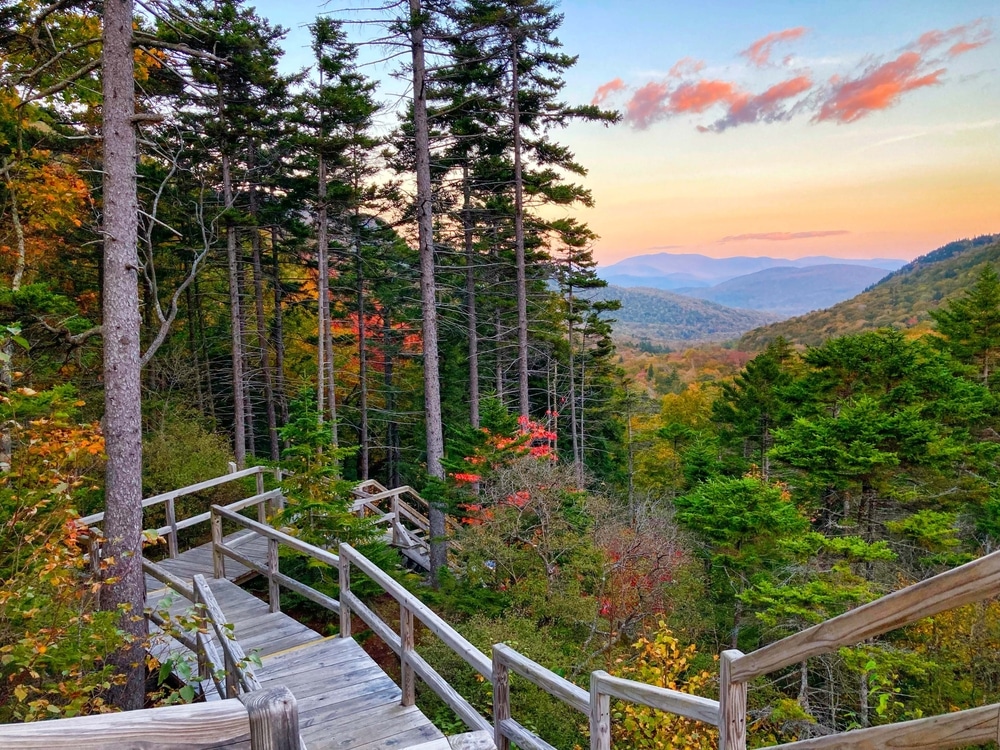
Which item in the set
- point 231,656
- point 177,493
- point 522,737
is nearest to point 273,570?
point 231,656

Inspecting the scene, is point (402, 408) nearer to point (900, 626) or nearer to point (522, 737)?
point (522, 737)

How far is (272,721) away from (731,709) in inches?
76.0

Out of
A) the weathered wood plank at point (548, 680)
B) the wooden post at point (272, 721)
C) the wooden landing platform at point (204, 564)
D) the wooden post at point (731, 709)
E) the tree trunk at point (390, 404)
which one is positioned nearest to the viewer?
the wooden post at point (272, 721)

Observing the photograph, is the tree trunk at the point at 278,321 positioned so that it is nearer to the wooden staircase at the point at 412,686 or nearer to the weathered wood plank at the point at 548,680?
the wooden staircase at the point at 412,686

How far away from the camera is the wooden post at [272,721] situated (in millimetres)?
1149

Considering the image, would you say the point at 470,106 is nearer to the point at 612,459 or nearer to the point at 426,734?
the point at 426,734

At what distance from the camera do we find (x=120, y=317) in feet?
19.2

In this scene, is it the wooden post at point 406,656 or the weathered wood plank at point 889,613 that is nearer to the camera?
the weathered wood plank at point 889,613

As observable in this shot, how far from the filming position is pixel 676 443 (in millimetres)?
32969

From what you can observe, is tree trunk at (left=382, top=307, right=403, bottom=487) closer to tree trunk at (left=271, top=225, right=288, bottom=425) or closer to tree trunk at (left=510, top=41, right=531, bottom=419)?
tree trunk at (left=271, top=225, right=288, bottom=425)

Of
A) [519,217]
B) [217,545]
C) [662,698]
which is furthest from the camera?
[519,217]

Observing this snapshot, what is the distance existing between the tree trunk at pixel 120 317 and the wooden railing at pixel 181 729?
5705 mm

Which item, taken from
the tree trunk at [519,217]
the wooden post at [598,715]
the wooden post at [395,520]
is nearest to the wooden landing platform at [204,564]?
the wooden post at [395,520]

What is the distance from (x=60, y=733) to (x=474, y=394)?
1703 centimetres
